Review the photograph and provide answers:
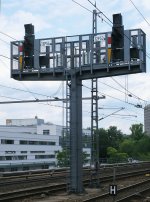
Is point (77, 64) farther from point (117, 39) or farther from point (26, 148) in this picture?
point (26, 148)

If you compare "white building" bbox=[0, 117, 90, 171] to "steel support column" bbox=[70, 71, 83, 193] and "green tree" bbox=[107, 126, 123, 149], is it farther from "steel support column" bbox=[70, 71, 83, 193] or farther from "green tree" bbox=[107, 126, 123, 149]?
"steel support column" bbox=[70, 71, 83, 193]

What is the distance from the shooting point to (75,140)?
23.2 meters

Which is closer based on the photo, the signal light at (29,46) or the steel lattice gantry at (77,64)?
the steel lattice gantry at (77,64)

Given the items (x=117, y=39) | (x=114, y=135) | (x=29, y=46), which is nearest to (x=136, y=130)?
(x=114, y=135)

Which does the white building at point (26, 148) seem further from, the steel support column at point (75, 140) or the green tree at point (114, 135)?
the steel support column at point (75, 140)

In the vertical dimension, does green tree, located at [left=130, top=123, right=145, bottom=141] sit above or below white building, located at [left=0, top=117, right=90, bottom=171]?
above

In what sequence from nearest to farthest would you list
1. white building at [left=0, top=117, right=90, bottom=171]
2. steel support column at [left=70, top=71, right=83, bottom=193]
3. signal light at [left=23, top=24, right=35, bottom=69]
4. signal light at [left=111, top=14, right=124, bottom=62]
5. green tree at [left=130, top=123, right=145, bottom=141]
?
signal light at [left=111, top=14, right=124, bottom=62] < steel support column at [left=70, top=71, right=83, bottom=193] < signal light at [left=23, top=24, right=35, bottom=69] < white building at [left=0, top=117, right=90, bottom=171] < green tree at [left=130, top=123, right=145, bottom=141]

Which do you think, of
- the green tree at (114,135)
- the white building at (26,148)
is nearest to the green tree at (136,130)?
Result: the green tree at (114,135)

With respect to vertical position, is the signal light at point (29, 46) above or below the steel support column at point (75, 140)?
above

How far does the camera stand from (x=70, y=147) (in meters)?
23.4

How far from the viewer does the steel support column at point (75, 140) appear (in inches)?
914

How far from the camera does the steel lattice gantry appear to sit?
76.5ft

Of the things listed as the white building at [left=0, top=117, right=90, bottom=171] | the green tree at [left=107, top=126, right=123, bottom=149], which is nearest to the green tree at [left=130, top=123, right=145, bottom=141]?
the green tree at [left=107, top=126, right=123, bottom=149]

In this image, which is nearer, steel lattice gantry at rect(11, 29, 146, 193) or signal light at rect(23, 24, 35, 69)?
steel lattice gantry at rect(11, 29, 146, 193)
